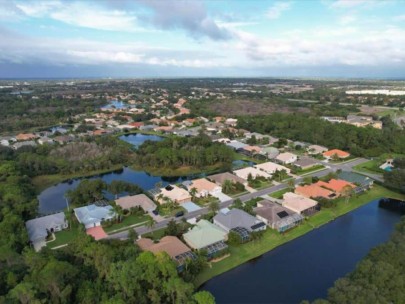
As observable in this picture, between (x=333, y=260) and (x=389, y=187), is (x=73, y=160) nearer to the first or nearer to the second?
(x=333, y=260)

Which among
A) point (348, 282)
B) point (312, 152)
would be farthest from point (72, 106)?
point (348, 282)

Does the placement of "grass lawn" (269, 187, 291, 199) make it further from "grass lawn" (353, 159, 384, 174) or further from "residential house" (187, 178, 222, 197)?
"grass lawn" (353, 159, 384, 174)

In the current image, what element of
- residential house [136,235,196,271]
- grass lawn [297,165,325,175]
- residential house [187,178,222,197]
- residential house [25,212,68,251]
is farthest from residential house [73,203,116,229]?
grass lawn [297,165,325,175]

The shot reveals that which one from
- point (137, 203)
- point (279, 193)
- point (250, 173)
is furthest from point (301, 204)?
point (137, 203)

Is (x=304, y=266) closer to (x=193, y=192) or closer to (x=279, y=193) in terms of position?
(x=279, y=193)

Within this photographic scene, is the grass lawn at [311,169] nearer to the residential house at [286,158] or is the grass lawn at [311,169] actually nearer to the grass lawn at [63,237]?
the residential house at [286,158]
